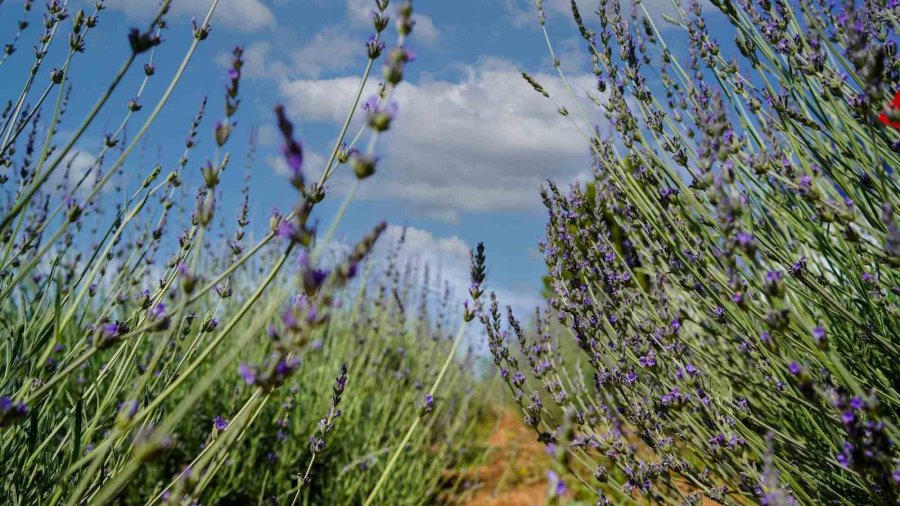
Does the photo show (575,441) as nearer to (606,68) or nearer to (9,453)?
(606,68)

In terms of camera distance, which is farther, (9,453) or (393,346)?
(393,346)

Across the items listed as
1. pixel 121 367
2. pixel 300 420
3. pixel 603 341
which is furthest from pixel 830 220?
pixel 300 420

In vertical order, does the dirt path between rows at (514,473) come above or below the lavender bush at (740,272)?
below

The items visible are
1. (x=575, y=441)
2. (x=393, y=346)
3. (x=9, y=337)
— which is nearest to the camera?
(x=9, y=337)

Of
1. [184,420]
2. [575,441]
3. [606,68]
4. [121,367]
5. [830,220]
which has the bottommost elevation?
[184,420]

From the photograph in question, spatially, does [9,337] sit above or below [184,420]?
above

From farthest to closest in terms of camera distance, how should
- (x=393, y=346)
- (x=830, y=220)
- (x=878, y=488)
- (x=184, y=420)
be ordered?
(x=393, y=346) < (x=184, y=420) < (x=878, y=488) < (x=830, y=220)

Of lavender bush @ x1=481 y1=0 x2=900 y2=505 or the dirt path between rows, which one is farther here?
the dirt path between rows

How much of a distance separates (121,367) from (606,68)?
184cm

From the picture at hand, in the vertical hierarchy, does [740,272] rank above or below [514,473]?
above

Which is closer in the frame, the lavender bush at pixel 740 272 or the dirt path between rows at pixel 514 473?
the lavender bush at pixel 740 272

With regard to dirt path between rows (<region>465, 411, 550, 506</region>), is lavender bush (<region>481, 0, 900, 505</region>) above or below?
above

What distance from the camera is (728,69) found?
2107 mm

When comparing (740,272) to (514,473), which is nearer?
(740,272)
